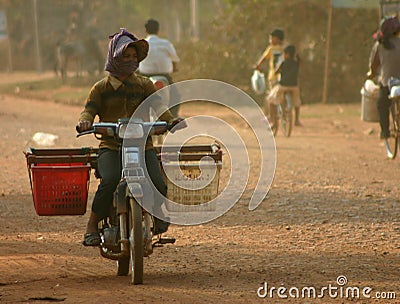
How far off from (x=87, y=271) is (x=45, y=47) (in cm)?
4414

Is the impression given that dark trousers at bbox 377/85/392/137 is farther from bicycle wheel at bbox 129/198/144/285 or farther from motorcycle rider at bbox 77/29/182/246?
bicycle wheel at bbox 129/198/144/285

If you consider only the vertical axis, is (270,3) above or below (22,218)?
above

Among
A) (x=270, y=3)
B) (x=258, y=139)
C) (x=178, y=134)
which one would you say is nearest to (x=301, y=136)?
(x=258, y=139)

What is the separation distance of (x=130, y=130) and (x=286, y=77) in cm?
1105

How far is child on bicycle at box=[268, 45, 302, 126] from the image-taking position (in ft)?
54.9

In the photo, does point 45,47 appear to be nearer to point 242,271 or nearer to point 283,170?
point 283,170

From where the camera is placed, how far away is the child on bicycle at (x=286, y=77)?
1673cm

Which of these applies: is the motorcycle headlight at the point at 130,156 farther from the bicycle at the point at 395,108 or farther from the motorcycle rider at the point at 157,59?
the motorcycle rider at the point at 157,59

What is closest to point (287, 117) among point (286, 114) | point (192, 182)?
point (286, 114)

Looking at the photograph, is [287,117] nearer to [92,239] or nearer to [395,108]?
[395,108]

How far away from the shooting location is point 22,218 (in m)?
9.20

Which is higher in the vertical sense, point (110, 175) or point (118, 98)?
point (118, 98)

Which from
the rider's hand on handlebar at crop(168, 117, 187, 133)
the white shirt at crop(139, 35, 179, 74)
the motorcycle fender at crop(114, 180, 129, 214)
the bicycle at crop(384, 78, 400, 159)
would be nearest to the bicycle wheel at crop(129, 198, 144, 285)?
the motorcycle fender at crop(114, 180, 129, 214)

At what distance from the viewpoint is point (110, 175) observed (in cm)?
626
